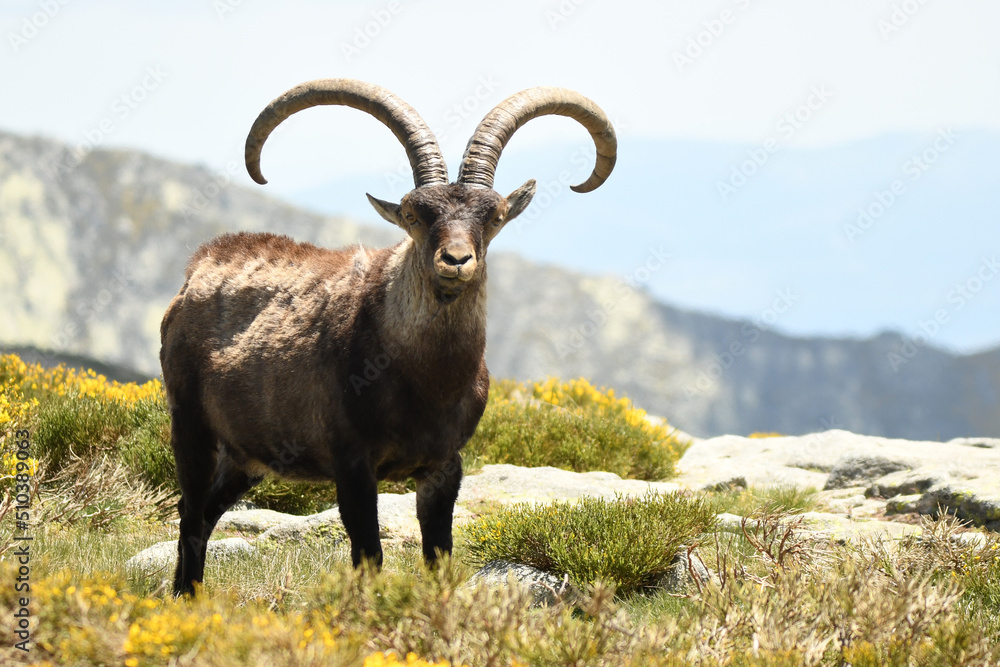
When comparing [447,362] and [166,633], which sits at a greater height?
[447,362]

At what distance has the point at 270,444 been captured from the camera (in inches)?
243

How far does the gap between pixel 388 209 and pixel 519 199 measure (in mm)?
822

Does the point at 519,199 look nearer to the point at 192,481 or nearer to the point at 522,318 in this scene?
the point at 192,481

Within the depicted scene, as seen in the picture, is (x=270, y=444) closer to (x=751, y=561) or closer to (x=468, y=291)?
(x=468, y=291)

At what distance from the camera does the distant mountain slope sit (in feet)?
438

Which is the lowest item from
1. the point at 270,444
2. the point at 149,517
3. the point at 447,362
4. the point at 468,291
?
the point at 149,517

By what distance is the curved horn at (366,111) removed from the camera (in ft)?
19.2

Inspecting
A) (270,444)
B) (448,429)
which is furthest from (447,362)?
(270,444)

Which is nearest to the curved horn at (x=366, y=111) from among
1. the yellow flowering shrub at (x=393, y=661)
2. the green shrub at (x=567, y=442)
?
the yellow flowering shrub at (x=393, y=661)

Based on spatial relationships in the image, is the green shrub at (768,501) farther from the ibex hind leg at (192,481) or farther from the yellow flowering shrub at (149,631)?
the yellow flowering shrub at (149,631)

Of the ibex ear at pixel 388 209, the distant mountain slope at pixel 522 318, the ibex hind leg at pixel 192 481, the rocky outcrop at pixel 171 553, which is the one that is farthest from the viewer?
the distant mountain slope at pixel 522 318

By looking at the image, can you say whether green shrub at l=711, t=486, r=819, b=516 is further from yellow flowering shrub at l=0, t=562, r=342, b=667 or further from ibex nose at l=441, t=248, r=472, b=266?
yellow flowering shrub at l=0, t=562, r=342, b=667

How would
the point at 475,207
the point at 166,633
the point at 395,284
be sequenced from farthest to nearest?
1. the point at 395,284
2. the point at 475,207
3. the point at 166,633

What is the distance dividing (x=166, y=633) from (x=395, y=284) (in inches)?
101
